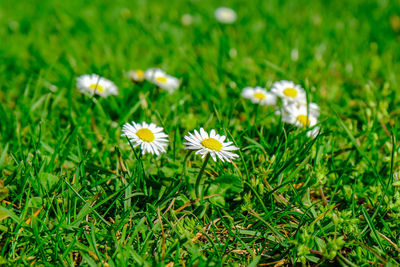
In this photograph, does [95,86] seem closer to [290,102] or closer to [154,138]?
[154,138]

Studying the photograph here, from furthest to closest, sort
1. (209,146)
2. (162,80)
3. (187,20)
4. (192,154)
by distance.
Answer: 1. (187,20)
2. (162,80)
3. (192,154)
4. (209,146)

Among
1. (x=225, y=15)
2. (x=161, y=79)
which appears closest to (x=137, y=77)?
(x=161, y=79)

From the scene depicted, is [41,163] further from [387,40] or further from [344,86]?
[387,40]

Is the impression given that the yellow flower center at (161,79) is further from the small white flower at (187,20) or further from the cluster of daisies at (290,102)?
the small white flower at (187,20)

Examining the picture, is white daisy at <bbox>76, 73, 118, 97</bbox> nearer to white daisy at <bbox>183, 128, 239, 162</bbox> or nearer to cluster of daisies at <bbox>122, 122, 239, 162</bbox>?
cluster of daisies at <bbox>122, 122, 239, 162</bbox>

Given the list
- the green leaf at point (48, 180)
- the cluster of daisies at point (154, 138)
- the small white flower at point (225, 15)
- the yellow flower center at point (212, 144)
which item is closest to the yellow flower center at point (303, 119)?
the cluster of daisies at point (154, 138)

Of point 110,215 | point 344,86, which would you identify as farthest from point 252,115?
point 110,215
